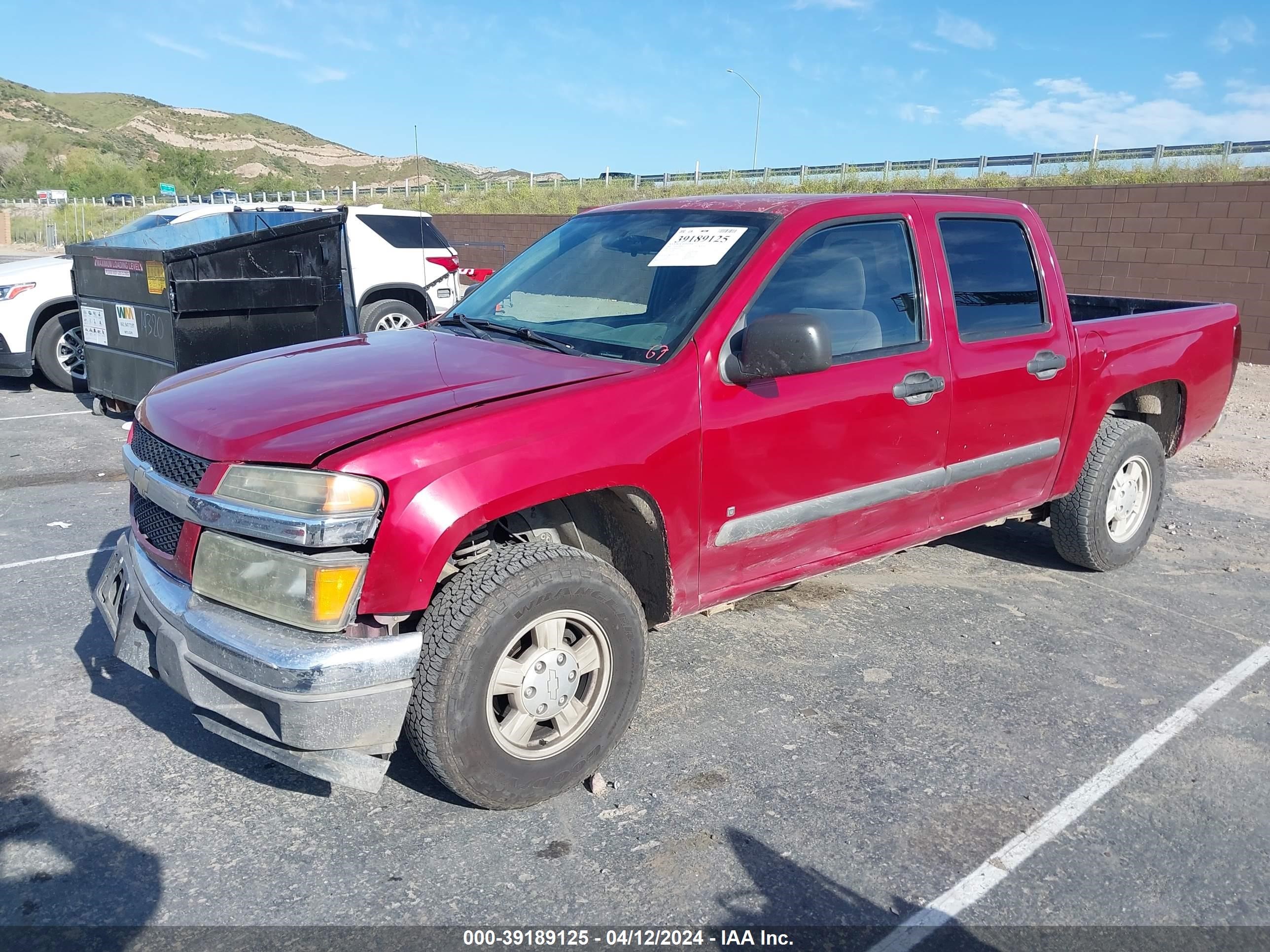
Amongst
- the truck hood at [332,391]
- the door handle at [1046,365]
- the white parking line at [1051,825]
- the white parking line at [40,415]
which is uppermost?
the truck hood at [332,391]

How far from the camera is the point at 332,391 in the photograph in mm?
3008

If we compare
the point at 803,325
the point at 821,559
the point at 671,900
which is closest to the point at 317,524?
the point at 671,900

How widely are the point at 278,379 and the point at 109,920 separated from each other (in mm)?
1631

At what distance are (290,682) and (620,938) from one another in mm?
1068

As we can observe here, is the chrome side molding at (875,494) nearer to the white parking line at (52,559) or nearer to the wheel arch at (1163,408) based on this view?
the wheel arch at (1163,408)

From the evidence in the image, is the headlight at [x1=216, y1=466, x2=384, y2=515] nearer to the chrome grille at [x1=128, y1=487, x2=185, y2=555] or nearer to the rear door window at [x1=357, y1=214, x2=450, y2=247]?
the chrome grille at [x1=128, y1=487, x2=185, y2=555]

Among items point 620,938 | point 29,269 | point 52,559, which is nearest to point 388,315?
point 29,269

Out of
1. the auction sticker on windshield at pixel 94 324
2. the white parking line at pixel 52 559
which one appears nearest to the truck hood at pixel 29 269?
the auction sticker on windshield at pixel 94 324

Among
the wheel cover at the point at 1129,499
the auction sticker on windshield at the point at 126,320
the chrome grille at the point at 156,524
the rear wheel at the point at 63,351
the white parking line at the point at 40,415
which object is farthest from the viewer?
the rear wheel at the point at 63,351

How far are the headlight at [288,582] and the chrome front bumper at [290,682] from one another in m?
0.04

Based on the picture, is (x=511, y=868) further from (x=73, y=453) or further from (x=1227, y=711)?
(x=73, y=453)

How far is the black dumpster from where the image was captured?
270 inches

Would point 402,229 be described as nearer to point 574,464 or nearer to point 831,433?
point 831,433

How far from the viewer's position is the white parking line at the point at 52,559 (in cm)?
490
